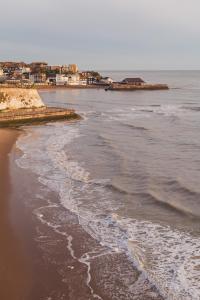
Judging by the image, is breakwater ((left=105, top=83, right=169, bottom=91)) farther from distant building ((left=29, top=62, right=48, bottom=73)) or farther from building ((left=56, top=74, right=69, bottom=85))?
distant building ((left=29, top=62, right=48, bottom=73))

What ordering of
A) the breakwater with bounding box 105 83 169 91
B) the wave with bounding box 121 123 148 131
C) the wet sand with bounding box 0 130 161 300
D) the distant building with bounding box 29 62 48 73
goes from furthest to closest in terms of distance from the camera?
the distant building with bounding box 29 62 48 73 → the breakwater with bounding box 105 83 169 91 → the wave with bounding box 121 123 148 131 → the wet sand with bounding box 0 130 161 300

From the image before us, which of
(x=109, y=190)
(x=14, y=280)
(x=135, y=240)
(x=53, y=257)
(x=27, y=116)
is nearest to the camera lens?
(x=14, y=280)

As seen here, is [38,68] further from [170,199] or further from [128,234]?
[128,234]

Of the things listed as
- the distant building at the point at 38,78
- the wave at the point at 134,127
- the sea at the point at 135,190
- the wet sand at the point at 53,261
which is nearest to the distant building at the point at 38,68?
the distant building at the point at 38,78

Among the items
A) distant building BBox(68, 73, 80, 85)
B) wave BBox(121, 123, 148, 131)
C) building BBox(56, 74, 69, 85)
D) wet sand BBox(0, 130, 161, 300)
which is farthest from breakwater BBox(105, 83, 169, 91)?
wet sand BBox(0, 130, 161, 300)

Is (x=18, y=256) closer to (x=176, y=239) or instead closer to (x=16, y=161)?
(x=176, y=239)

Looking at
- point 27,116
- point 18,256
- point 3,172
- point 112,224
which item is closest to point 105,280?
point 18,256

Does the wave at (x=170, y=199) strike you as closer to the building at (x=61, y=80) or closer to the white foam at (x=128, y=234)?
the white foam at (x=128, y=234)
